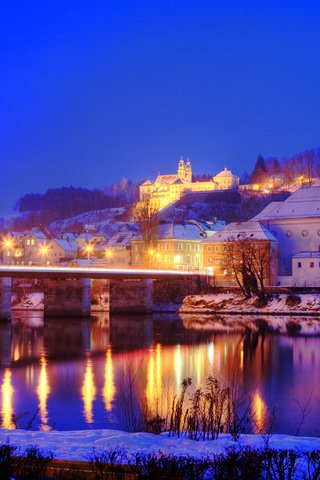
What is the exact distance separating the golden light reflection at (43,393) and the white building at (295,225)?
5050cm

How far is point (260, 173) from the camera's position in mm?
168625

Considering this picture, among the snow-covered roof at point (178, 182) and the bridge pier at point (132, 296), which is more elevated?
the snow-covered roof at point (178, 182)

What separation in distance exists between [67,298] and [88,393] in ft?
135

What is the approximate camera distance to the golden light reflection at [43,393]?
64.4 feet

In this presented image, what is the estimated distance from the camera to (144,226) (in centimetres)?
9619

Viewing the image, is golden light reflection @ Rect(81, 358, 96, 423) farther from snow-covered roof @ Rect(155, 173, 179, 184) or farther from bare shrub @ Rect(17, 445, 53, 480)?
snow-covered roof @ Rect(155, 173, 179, 184)

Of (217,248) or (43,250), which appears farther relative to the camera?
(43,250)

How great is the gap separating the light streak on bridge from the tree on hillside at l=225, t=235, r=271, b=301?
431 cm

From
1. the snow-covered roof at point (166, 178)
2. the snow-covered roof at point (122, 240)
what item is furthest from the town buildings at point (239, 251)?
the snow-covered roof at point (166, 178)

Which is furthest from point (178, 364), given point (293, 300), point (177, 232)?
point (177, 232)


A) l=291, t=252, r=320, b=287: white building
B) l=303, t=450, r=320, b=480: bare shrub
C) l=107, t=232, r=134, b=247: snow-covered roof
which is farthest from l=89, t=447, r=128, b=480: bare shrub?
l=107, t=232, r=134, b=247: snow-covered roof

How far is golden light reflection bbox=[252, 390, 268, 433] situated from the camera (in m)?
18.6

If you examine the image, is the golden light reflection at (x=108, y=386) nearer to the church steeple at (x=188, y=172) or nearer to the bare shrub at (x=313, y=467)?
the bare shrub at (x=313, y=467)

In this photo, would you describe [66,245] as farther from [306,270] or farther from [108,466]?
[108,466]
